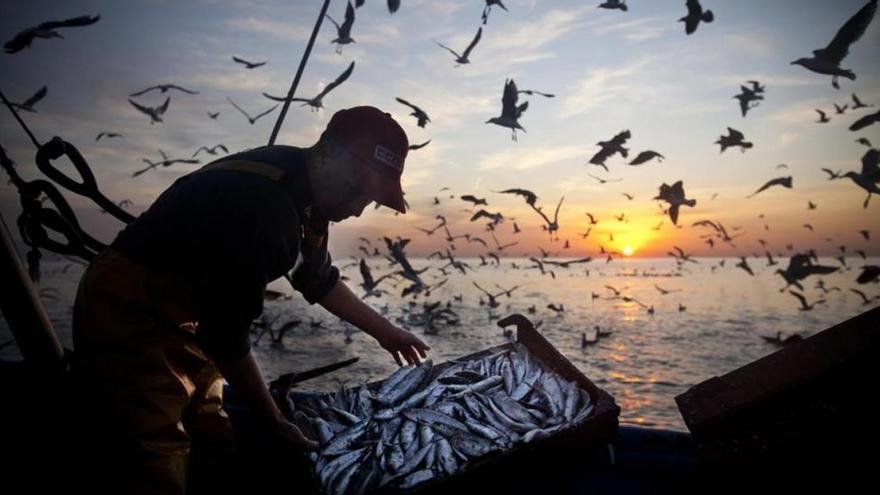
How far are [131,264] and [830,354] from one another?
14.5 ft

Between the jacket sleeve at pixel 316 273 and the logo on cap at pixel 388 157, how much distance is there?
3.41 feet

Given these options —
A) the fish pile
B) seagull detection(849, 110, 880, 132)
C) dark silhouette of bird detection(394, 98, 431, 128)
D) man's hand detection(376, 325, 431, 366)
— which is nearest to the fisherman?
the fish pile

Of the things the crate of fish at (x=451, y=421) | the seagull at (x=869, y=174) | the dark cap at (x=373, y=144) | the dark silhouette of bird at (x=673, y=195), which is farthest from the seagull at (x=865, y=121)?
the dark cap at (x=373, y=144)

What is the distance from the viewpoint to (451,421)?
11.8 feet

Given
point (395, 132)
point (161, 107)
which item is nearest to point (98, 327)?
point (395, 132)

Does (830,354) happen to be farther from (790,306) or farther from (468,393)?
(790,306)

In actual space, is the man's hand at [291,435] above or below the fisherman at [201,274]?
below

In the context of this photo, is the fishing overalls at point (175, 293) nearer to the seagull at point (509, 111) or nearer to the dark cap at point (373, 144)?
the dark cap at point (373, 144)

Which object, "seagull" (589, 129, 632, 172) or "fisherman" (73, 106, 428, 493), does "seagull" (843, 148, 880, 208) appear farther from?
"fisherman" (73, 106, 428, 493)

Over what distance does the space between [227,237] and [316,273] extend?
1.52 m

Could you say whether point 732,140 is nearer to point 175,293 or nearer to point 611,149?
point 611,149

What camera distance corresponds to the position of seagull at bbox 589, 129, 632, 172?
10.4 meters

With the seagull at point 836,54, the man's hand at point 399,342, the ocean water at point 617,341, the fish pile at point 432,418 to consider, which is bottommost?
the ocean water at point 617,341

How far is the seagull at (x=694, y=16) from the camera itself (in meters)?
9.29
